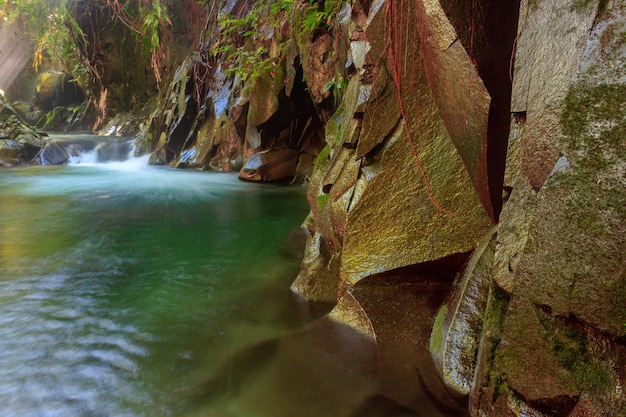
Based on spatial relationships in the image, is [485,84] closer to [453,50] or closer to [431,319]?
[453,50]

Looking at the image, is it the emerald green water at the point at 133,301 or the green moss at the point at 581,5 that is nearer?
the green moss at the point at 581,5

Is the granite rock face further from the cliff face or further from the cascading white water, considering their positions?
the cascading white water

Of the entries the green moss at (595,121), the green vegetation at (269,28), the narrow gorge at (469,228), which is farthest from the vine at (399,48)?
the green vegetation at (269,28)

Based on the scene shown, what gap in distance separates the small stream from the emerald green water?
1 cm

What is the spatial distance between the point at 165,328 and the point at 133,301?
0.66 metres

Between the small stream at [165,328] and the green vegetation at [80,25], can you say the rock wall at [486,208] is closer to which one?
the small stream at [165,328]

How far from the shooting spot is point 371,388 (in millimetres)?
2127

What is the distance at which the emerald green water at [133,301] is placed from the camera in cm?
222

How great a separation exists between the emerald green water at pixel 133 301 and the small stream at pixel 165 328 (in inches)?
0.4

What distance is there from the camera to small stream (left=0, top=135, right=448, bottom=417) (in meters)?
2.11

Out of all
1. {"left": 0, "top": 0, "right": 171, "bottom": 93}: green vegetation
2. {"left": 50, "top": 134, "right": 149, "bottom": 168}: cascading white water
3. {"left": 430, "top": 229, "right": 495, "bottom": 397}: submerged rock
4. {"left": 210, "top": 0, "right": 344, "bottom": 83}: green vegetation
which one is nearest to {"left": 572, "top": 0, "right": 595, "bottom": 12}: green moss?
{"left": 430, "top": 229, "right": 495, "bottom": 397}: submerged rock

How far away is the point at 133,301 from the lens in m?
3.32

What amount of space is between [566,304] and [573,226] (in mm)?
300

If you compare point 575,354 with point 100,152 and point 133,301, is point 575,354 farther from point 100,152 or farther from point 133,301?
point 100,152
